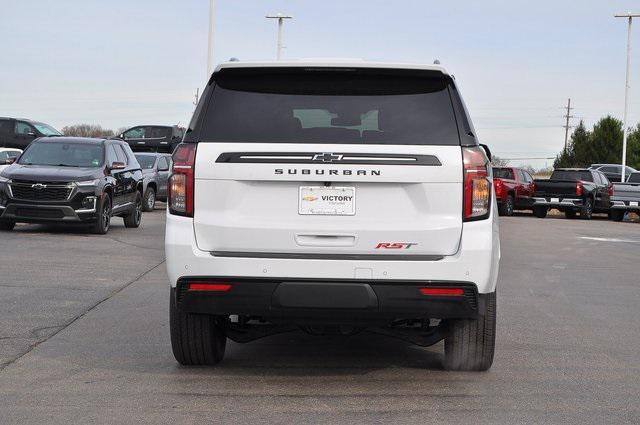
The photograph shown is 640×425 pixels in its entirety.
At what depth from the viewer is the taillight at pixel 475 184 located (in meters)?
6.10

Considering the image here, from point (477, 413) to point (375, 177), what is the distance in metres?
1.45

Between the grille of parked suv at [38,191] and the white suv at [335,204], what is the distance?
39.0 ft

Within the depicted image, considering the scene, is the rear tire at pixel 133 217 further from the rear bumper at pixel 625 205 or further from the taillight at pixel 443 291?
the rear bumper at pixel 625 205

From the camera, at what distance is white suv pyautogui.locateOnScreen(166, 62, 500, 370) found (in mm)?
6023

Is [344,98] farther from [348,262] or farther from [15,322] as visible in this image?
[15,322]

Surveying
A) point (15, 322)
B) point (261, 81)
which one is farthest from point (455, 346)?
point (15, 322)

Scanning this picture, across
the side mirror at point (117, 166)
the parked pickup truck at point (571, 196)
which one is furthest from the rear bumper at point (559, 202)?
the side mirror at point (117, 166)

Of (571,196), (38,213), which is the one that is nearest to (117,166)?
(38,213)

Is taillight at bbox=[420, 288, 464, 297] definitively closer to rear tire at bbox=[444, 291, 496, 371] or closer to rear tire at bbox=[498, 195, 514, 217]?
rear tire at bbox=[444, 291, 496, 371]

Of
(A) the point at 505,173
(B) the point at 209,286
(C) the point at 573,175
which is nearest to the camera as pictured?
(B) the point at 209,286

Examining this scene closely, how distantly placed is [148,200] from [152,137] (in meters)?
12.9

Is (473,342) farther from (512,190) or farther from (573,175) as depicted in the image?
(573,175)

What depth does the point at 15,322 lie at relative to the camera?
28.8ft

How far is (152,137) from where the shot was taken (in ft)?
132
